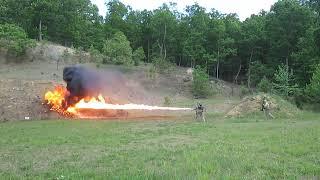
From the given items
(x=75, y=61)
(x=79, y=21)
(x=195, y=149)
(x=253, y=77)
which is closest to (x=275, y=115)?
(x=195, y=149)

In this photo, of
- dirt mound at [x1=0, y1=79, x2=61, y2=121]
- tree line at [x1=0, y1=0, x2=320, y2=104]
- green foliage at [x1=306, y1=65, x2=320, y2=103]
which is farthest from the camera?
tree line at [x1=0, y1=0, x2=320, y2=104]

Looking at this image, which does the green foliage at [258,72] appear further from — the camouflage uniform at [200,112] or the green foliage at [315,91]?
the camouflage uniform at [200,112]

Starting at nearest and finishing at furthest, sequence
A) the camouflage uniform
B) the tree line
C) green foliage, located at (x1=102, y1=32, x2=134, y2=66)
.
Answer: the camouflage uniform → green foliage, located at (x1=102, y1=32, x2=134, y2=66) → the tree line

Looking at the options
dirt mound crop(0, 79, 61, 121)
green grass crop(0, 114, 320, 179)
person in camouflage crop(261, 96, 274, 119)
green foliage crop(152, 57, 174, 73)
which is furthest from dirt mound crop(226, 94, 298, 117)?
green foliage crop(152, 57, 174, 73)

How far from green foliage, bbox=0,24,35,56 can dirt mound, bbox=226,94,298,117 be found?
1389 inches

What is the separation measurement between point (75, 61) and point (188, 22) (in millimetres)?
43210

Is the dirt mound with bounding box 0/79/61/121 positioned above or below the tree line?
below

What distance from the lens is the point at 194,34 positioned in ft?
319

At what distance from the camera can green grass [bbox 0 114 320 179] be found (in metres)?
15.5

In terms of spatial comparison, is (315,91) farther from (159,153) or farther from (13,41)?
→ (13,41)

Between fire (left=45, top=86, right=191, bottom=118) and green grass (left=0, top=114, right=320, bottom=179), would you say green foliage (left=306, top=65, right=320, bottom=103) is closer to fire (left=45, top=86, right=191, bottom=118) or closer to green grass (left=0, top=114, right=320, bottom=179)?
fire (left=45, top=86, right=191, bottom=118)

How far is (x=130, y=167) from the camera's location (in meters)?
16.7

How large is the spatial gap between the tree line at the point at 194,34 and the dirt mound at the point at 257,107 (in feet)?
98.9

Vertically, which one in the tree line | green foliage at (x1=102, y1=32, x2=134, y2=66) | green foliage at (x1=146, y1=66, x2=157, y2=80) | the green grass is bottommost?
the green grass
